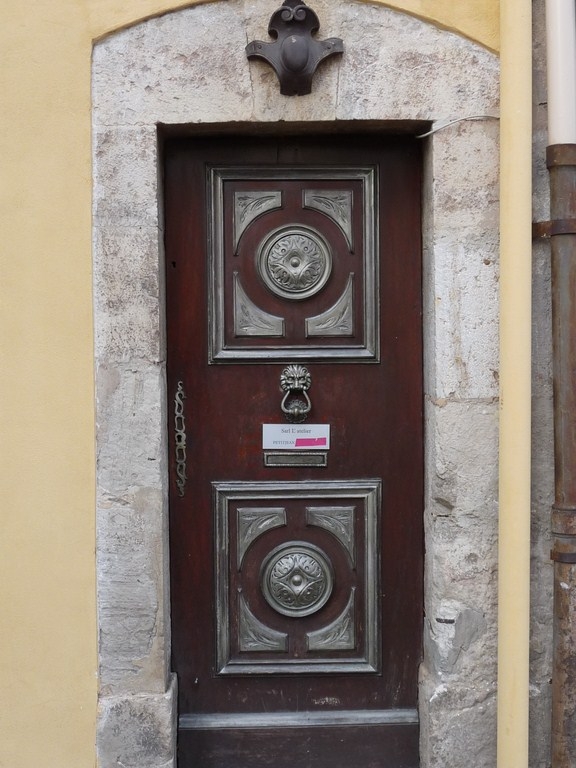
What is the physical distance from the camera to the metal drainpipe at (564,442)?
2621 mm

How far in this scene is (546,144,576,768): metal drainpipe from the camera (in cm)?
262

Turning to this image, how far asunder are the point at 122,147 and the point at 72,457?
1.07 metres

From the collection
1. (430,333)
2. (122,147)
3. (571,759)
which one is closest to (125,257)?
(122,147)

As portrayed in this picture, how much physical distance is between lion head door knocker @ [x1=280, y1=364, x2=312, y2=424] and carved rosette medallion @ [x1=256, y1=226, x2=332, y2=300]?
27cm

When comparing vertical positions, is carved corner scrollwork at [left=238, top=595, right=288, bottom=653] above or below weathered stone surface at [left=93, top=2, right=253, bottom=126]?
below

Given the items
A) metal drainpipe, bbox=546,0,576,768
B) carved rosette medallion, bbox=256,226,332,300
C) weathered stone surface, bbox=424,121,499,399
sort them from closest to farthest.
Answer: metal drainpipe, bbox=546,0,576,768 < weathered stone surface, bbox=424,121,499,399 < carved rosette medallion, bbox=256,226,332,300

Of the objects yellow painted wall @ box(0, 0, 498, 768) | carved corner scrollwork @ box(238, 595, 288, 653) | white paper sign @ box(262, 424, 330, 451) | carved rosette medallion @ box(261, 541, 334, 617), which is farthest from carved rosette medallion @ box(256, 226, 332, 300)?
carved corner scrollwork @ box(238, 595, 288, 653)

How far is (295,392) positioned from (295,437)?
0.55 ft

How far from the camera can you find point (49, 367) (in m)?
2.68

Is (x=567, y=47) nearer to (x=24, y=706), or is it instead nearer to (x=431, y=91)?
(x=431, y=91)

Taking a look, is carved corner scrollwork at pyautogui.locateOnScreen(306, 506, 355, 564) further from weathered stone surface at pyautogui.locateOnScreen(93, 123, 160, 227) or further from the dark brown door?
weathered stone surface at pyautogui.locateOnScreen(93, 123, 160, 227)

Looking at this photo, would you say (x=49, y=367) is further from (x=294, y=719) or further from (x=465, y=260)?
(x=294, y=719)

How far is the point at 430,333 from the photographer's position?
2.80 m

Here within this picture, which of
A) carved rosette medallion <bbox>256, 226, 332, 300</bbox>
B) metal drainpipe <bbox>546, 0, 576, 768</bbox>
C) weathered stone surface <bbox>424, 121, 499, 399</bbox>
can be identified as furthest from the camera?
carved rosette medallion <bbox>256, 226, 332, 300</bbox>
